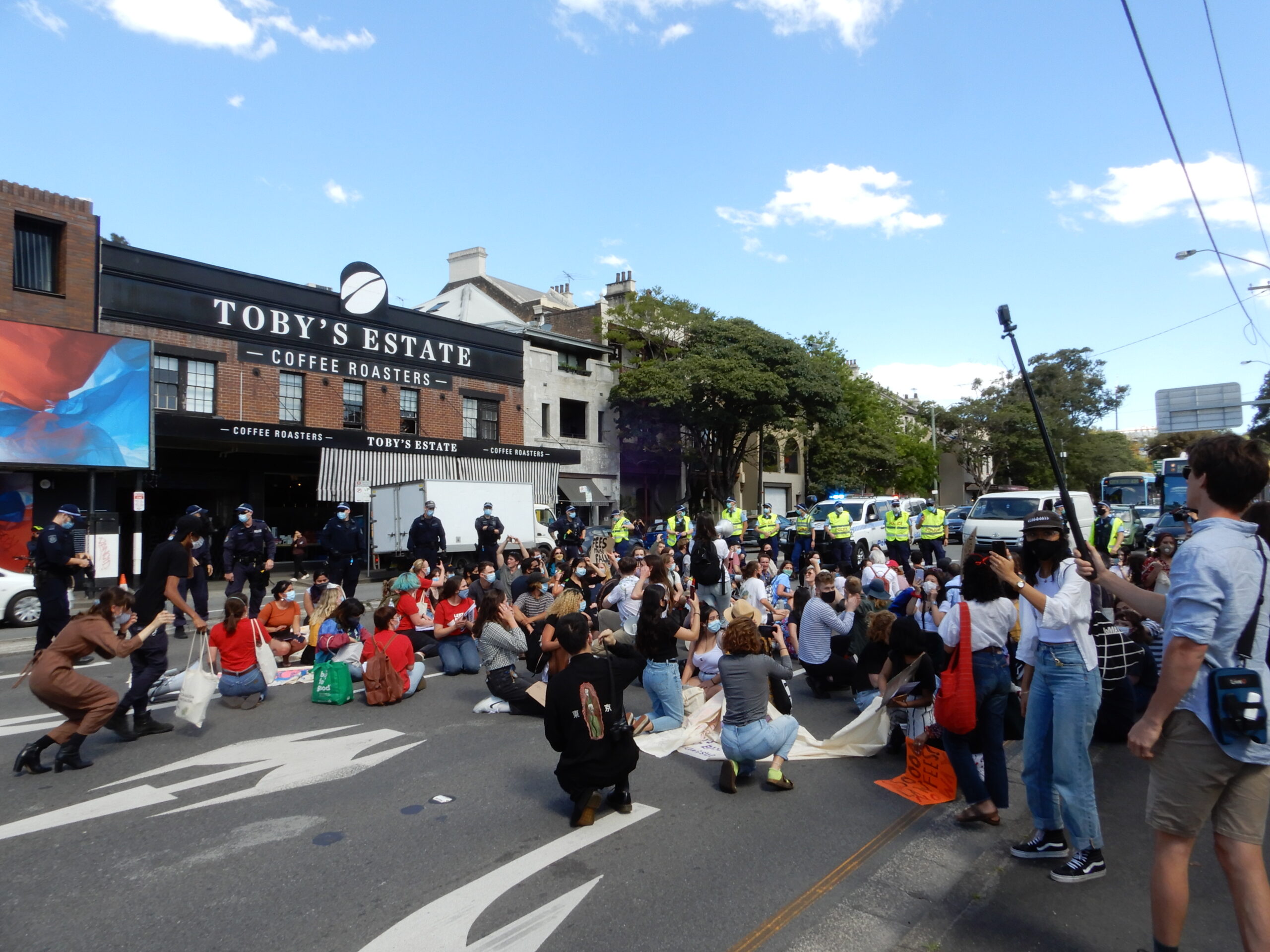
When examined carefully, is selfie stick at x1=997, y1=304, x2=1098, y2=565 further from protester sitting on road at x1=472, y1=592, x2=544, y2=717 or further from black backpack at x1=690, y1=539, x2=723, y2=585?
black backpack at x1=690, y1=539, x2=723, y2=585

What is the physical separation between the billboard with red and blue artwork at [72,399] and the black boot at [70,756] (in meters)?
14.0

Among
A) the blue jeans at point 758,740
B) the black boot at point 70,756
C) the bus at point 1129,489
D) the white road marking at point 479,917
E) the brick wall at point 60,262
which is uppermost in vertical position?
the brick wall at point 60,262

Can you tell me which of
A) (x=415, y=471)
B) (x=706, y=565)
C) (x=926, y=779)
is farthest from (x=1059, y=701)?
(x=415, y=471)

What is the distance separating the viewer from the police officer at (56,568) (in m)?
8.89

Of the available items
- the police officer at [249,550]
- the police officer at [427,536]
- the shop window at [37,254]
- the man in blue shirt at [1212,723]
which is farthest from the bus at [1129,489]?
the shop window at [37,254]

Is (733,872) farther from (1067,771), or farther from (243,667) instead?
(243,667)

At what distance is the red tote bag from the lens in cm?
483

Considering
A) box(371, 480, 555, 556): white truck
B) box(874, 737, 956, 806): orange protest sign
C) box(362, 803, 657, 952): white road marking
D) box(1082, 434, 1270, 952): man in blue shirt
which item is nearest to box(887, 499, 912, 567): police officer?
box(371, 480, 555, 556): white truck

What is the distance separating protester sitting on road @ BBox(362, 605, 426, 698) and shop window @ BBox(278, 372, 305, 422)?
17.6m

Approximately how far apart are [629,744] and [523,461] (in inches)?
1015

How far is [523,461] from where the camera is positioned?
30703mm

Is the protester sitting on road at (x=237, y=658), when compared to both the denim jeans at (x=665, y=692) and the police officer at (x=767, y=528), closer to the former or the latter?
the denim jeans at (x=665, y=692)

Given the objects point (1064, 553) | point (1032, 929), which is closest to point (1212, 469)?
point (1064, 553)

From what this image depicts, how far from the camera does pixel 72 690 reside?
6.14 metres
